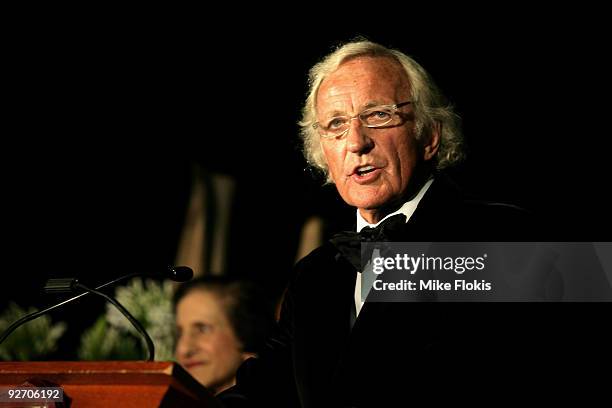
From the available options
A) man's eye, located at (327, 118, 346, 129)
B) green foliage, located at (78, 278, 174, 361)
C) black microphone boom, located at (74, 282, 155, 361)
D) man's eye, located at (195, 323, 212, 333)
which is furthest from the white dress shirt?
green foliage, located at (78, 278, 174, 361)

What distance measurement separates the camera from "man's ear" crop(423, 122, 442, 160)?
8.91ft

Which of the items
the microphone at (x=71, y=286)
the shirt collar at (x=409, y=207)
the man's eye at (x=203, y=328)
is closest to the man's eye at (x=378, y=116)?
the shirt collar at (x=409, y=207)

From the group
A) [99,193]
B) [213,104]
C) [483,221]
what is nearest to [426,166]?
[483,221]

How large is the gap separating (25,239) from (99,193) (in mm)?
580

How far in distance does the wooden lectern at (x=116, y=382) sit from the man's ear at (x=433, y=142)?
51.1 inches

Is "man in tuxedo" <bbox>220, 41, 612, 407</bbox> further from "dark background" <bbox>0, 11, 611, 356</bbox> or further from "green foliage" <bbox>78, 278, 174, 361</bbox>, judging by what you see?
"green foliage" <bbox>78, 278, 174, 361</bbox>

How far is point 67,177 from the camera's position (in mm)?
5777

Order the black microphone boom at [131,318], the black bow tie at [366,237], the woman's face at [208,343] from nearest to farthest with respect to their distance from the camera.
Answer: the black microphone boom at [131,318] → the black bow tie at [366,237] → the woman's face at [208,343]

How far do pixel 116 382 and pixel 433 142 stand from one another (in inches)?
58.2

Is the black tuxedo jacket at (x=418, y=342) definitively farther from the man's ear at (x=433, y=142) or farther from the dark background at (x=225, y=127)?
the dark background at (x=225, y=127)

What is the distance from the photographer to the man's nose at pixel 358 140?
2.53 metres

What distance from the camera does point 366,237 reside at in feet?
7.83

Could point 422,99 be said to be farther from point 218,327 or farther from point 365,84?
point 218,327

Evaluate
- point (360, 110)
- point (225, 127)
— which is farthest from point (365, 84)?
point (225, 127)
